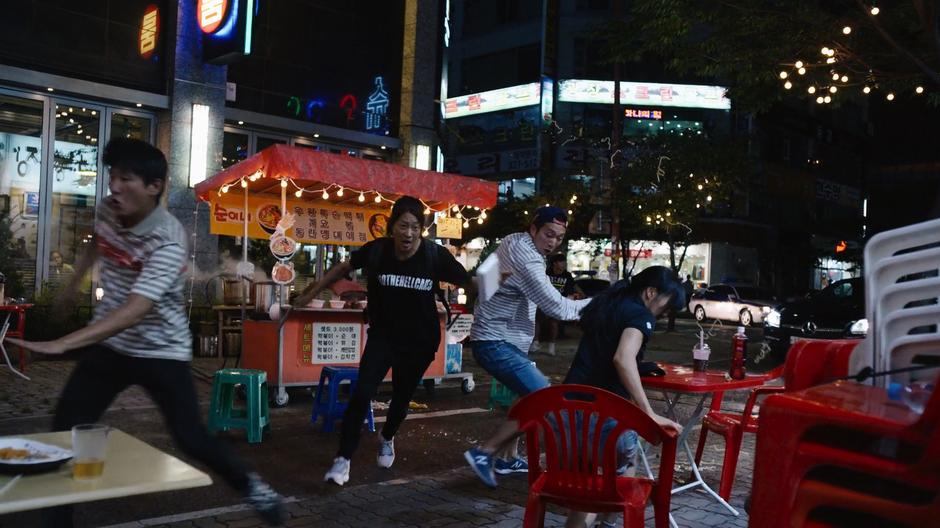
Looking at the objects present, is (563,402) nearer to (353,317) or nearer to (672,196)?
(353,317)

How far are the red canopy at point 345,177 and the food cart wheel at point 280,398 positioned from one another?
243 cm

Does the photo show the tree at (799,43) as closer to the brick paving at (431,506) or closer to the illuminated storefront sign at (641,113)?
the brick paving at (431,506)

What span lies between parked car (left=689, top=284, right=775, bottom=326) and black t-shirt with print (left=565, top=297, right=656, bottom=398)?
Answer: 23628mm

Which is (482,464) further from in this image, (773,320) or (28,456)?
(773,320)

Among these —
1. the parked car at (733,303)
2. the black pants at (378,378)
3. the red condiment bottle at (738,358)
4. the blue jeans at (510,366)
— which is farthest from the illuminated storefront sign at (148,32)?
the parked car at (733,303)

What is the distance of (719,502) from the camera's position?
504 centimetres

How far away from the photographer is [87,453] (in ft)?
7.32

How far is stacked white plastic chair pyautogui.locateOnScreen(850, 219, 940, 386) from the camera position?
7.27 feet

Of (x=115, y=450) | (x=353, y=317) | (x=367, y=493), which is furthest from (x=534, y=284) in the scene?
(x=353, y=317)

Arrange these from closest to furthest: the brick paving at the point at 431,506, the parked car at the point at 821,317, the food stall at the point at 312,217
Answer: the brick paving at the point at 431,506 < the food stall at the point at 312,217 < the parked car at the point at 821,317

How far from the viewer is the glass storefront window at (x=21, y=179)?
1232 centimetres

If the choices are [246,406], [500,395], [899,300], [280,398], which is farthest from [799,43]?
[899,300]

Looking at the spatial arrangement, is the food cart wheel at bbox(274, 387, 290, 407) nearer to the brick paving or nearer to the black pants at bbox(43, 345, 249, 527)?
the brick paving

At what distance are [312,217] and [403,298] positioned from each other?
6942 mm
